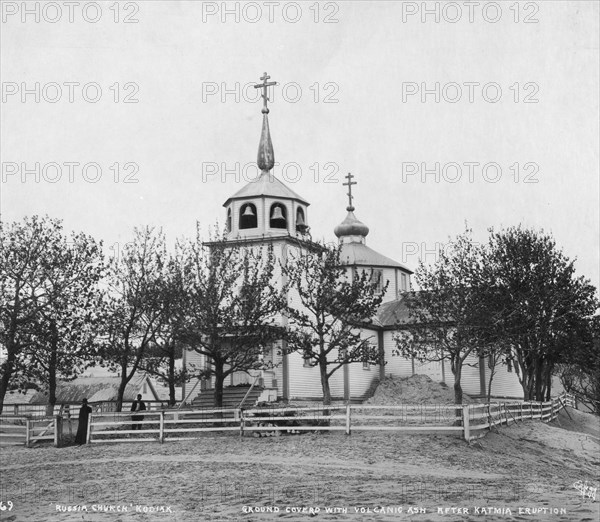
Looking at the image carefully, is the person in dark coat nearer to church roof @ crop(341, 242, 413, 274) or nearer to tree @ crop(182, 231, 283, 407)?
tree @ crop(182, 231, 283, 407)

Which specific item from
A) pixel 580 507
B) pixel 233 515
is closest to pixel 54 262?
pixel 233 515

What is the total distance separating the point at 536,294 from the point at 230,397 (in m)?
14.9

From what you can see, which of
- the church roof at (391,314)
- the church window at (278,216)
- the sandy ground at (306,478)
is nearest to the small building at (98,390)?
the church roof at (391,314)

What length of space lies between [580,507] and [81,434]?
17.7m

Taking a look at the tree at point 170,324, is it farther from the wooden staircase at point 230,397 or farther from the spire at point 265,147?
the spire at point 265,147

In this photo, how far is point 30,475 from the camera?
20.3m

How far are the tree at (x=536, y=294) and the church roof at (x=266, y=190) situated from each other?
9.74m

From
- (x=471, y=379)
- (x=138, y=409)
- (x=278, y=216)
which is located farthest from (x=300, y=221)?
(x=138, y=409)

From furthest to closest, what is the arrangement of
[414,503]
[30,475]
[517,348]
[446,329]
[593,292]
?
[593,292], [517,348], [446,329], [30,475], [414,503]

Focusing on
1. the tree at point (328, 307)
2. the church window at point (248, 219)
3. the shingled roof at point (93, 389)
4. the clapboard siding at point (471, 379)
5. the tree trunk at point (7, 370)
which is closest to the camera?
the tree at point (328, 307)

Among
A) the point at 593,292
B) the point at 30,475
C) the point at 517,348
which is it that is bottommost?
the point at 30,475

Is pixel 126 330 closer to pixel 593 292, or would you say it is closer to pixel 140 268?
pixel 140 268

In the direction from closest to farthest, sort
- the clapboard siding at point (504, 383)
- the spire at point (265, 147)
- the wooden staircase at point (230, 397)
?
the wooden staircase at point (230, 397)
the spire at point (265, 147)
the clapboard siding at point (504, 383)

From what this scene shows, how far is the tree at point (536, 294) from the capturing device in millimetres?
37906
